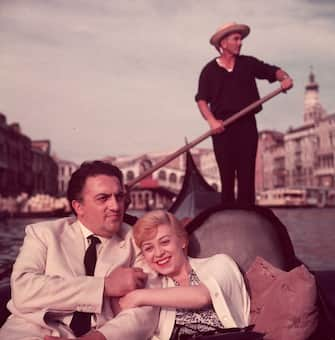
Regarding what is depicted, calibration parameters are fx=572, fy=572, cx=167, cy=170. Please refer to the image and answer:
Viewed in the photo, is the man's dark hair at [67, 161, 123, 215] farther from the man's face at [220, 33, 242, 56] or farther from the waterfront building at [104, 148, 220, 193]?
the waterfront building at [104, 148, 220, 193]

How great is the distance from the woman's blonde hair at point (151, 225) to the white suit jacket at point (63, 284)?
0.06 metres

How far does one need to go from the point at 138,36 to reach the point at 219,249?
4308 mm

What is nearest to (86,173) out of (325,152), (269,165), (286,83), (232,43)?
(286,83)

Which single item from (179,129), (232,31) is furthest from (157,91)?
(232,31)

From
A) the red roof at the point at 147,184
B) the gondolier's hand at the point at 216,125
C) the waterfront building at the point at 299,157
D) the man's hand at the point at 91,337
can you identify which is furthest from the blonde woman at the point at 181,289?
the red roof at the point at 147,184

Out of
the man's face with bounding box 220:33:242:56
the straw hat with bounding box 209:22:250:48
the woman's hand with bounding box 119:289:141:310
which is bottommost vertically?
the woman's hand with bounding box 119:289:141:310

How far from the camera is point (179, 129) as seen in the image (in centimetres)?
565

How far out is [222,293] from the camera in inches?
50.9

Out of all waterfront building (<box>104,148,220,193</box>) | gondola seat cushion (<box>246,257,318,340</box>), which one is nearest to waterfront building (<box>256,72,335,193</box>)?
waterfront building (<box>104,148,220,193</box>)

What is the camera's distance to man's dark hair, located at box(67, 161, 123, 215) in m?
1.35

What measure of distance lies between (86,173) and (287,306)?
0.56m

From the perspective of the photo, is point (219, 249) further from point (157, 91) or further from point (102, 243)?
point (157, 91)

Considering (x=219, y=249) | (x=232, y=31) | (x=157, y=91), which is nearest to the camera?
(x=219, y=249)

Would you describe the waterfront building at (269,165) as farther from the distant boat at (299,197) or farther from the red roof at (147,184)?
the red roof at (147,184)
